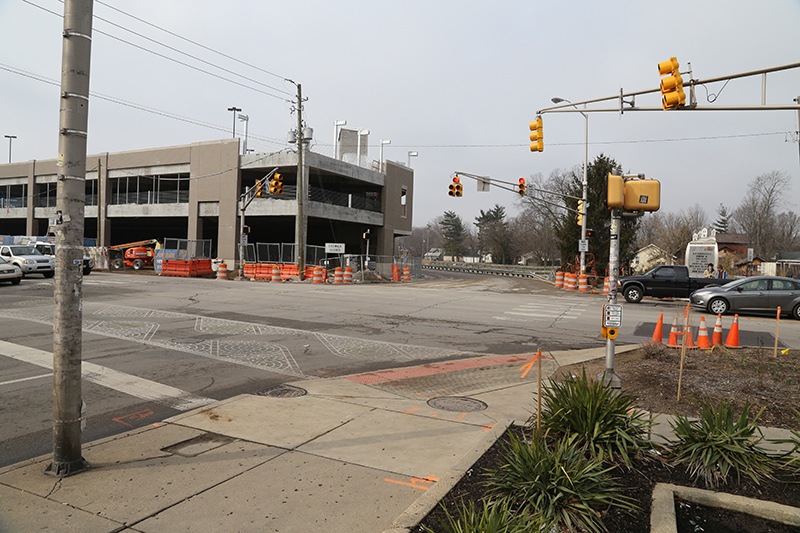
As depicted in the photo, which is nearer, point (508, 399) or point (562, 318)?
point (508, 399)

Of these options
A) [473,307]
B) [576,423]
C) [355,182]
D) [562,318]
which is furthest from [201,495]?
[355,182]

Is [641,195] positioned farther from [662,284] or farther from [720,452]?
[662,284]

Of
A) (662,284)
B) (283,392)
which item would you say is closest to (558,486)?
(283,392)

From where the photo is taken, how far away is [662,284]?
23859 millimetres

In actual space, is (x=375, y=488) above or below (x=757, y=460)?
below

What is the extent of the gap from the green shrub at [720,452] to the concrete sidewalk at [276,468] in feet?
5.04

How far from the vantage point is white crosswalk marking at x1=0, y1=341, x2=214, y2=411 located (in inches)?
268

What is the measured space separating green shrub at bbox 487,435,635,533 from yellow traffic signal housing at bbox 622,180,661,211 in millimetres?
4103

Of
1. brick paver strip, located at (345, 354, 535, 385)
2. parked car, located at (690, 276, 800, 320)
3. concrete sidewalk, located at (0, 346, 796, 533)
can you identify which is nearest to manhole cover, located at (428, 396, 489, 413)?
concrete sidewalk, located at (0, 346, 796, 533)

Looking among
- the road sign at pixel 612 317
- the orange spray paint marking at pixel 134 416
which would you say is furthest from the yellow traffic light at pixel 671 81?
the orange spray paint marking at pixel 134 416

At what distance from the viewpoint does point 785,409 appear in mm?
5848

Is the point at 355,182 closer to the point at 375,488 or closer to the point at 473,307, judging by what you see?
the point at 473,307

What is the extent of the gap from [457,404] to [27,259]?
1130 inches

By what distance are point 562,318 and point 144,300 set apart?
14.6 m
